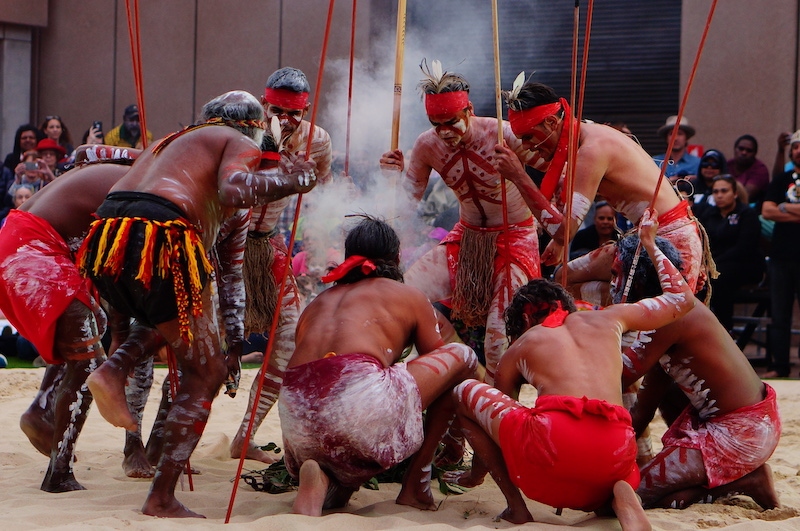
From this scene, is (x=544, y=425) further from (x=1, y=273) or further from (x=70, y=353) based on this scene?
→ (x=1, y=273)

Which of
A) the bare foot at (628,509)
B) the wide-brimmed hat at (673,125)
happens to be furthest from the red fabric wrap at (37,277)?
the wide-brimmed hat at (673,125)

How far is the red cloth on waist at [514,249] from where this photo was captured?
489cm

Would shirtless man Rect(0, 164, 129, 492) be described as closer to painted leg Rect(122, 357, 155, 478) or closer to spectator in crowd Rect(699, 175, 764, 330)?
painted leg Rect(122, 357, 155, 478)

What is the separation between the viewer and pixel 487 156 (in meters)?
4.90

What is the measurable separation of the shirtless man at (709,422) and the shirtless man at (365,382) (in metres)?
0.82

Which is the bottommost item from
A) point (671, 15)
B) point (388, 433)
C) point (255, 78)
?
point (388, 433)

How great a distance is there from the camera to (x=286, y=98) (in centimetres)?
503

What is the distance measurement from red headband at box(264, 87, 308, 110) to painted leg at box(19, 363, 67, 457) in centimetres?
167

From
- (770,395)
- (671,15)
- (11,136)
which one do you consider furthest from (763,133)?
(11,136)

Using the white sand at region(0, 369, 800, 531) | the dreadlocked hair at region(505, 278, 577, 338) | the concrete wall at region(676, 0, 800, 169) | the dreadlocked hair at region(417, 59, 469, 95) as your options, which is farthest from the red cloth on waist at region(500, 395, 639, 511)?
the concrete wall at region(676, 0, 800, 169)

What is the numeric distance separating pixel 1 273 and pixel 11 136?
939 cm

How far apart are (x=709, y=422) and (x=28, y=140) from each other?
786cm

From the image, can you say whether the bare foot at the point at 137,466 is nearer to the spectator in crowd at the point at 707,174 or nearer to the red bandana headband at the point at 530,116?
the red bandana headband at the point at 530,116

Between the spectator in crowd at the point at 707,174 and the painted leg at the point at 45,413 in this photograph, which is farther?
the spectator in crowd at the point at 707,174
